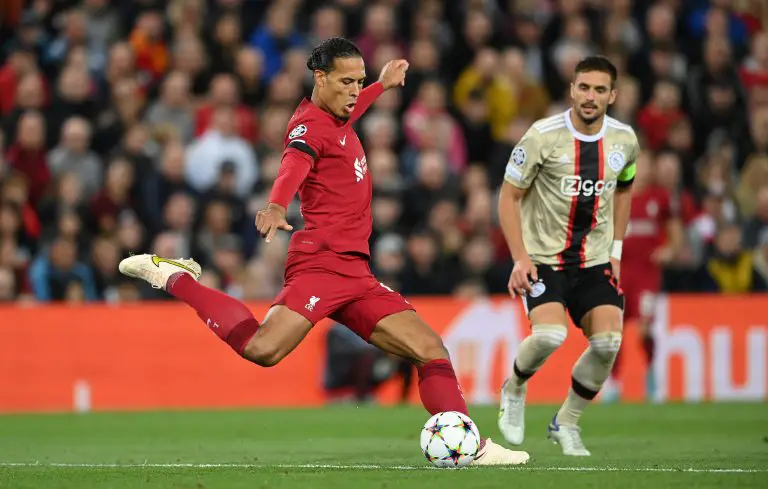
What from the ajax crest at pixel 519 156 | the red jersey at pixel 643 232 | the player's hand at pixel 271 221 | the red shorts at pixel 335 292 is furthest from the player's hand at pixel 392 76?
the red jersey at pixel 643 232

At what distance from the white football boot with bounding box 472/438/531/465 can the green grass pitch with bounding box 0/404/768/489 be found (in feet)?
0.49

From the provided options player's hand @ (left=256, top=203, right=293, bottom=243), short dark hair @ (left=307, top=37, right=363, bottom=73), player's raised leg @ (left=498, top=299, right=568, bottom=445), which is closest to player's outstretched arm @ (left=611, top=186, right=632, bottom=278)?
player's raised leg @ (left=498, top=299, right=568, bottom=445)

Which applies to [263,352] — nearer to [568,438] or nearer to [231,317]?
[231,317]

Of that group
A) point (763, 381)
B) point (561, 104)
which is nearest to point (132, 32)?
point (561, 104)

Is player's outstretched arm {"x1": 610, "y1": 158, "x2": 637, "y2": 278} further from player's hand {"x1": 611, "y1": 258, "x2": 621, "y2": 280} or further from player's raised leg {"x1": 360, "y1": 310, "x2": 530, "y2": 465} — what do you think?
player's raised leg {"x1": 360, "y1": 310, "x2": 530, "y2": 465}

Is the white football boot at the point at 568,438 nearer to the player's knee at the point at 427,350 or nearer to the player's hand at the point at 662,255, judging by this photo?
the player's knee at the point at 427,350

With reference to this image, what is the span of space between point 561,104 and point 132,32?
5.53m

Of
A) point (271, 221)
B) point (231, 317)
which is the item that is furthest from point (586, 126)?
point (271, 221)

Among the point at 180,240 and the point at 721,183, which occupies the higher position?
the point at 721,183

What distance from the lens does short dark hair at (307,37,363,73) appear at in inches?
318

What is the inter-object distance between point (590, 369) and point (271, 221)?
2.91 metres

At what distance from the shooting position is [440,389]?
314 inches

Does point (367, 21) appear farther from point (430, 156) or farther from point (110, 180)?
point (110, 180)

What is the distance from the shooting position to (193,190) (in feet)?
53.0
